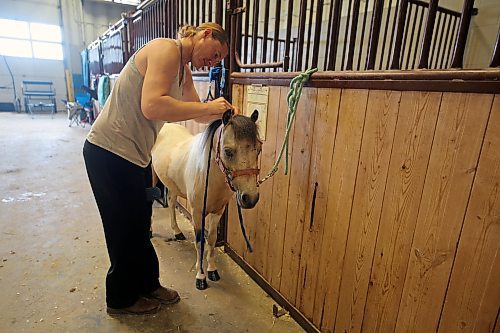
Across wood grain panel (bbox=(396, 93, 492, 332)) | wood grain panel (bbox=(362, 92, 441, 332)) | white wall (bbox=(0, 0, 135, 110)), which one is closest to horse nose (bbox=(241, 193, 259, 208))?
wood grain panel (bbox=(362, 92, 441, 332))

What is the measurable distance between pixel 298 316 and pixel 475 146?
1183 millimetres

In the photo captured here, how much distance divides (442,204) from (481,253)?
16cm

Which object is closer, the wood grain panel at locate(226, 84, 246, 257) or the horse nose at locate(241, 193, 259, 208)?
the horse nose at locate(241, 193, 259, 208)

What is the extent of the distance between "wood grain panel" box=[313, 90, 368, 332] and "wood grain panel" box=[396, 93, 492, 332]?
29cm

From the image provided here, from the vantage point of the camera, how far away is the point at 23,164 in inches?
Answer: 160

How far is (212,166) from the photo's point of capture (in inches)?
63.0

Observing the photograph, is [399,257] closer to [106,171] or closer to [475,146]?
[475,146]

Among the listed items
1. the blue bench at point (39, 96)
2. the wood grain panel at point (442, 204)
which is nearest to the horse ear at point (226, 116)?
the wood grain panel at point (442, 204)

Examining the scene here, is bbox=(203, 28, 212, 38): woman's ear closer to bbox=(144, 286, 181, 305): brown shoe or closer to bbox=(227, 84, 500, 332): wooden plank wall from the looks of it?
bbox=(227, 84, 500, 332): wooden plank wall

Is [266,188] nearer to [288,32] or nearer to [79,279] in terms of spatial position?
[288,32]

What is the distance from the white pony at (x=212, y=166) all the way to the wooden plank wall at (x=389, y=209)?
30 centimetres

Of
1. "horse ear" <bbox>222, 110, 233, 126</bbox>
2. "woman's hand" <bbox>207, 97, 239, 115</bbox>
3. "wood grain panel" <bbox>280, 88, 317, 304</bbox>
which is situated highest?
"woman's hand" <bbox>207, 97, 239, 115</bbox>

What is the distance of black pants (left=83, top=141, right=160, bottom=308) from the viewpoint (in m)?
1.35

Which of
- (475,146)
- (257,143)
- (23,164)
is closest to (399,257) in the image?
(475,146)
